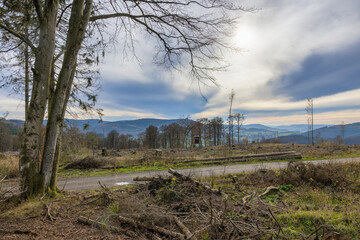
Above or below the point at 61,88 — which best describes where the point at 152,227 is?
below

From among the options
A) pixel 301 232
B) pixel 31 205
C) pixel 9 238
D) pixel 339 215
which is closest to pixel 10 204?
pixel 31 205

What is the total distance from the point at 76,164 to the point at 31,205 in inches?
434

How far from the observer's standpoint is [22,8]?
5.48 meters

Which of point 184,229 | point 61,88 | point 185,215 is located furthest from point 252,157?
point 61,88

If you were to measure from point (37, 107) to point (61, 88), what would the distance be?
760 mm

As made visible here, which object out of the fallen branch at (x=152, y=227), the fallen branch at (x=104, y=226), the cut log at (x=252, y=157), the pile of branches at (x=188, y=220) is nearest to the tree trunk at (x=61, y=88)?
the pile of branches at (x=188, y=220)

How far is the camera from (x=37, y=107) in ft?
15.9

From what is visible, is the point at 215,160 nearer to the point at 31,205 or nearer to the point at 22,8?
the point at 31,205

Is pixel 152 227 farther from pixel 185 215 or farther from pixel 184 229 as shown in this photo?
pixel 185 215

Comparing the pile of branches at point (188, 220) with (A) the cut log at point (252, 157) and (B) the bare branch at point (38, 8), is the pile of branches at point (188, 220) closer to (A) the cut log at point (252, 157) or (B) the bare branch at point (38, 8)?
(B) the bare branch at point (38, 8)

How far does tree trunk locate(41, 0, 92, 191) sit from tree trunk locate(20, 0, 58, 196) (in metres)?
0.22

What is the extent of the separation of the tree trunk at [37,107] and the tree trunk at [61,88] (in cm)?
22

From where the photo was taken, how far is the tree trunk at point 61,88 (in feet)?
16.8

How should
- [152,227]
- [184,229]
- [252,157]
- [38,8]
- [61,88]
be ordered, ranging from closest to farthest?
[184,229], [152,227], [38,8], [61,88], [252,157]
